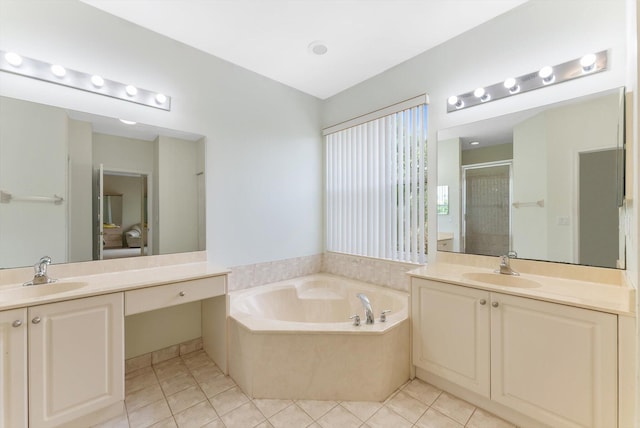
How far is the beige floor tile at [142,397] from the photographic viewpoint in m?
1.65

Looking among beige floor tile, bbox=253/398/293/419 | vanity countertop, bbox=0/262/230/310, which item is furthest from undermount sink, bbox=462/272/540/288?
vanity countertop, bbox=0/262/230/310

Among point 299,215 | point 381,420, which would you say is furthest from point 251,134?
point 381,420

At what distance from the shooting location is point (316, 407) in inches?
64.6

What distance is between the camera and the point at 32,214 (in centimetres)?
166

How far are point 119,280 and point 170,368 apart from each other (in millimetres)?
871

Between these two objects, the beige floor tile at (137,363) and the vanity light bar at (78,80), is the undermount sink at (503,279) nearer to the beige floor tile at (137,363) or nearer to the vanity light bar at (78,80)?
the beige floor tile at (137,363)

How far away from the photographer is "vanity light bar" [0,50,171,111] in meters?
1.58

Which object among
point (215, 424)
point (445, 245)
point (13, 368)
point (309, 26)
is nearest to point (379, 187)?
point (445, 245)

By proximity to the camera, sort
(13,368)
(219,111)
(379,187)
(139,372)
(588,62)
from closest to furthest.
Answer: (13,368)
(588,62)
(139,372)
(219,111)
(379,187)

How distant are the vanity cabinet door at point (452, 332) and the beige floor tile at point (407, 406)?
0.23 meters

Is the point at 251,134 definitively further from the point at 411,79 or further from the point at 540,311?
the point at 540,311

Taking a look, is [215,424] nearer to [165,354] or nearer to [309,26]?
[165,354]

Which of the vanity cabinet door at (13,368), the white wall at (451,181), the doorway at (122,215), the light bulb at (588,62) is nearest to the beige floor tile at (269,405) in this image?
the vanity cabinet door at (13,368)

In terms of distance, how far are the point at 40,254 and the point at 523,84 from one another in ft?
11.2
